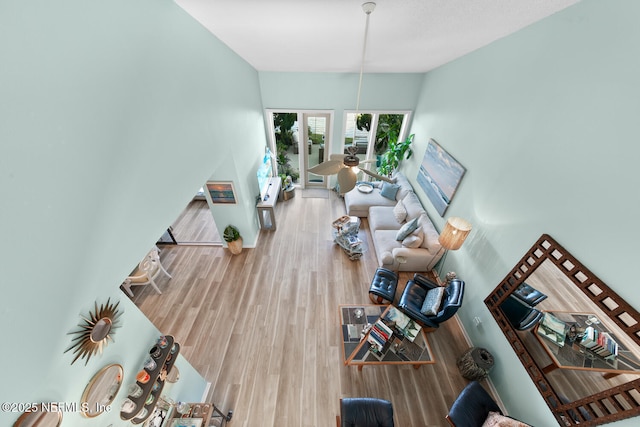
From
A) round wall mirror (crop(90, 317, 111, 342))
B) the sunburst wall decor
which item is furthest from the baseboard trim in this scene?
round wall mirror (crop(90, 317, 111, 342))

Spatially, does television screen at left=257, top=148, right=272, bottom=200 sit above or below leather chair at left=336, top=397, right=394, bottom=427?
above

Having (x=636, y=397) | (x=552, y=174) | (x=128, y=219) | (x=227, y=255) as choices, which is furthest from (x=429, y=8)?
(x=227, y=255)

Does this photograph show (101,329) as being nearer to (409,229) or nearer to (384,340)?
(384,340)

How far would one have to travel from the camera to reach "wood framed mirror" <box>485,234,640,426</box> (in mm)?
1623

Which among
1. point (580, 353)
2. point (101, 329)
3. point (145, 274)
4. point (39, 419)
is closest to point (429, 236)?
point (580, 353)

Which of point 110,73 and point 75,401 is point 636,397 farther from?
point 110,73

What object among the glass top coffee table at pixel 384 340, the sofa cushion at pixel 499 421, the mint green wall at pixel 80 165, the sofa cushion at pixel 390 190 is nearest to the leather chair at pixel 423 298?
the glass top coffee table at pixel 384 340

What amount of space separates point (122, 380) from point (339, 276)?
319 centimetres

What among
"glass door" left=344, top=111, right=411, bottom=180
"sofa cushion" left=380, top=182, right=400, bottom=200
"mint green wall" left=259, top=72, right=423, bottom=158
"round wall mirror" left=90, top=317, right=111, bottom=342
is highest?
"mint green wall" left=259, top=72, right=423, bottom=158

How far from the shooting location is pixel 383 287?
12.1 feet

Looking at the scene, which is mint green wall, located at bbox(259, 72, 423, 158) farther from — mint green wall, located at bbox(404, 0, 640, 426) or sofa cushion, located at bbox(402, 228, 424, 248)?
sofa cushion, located at bbox(402, 228, 424, 248)

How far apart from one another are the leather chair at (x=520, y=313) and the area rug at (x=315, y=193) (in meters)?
4.56

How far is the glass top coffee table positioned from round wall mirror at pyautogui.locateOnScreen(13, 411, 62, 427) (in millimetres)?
2478

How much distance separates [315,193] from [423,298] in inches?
157
